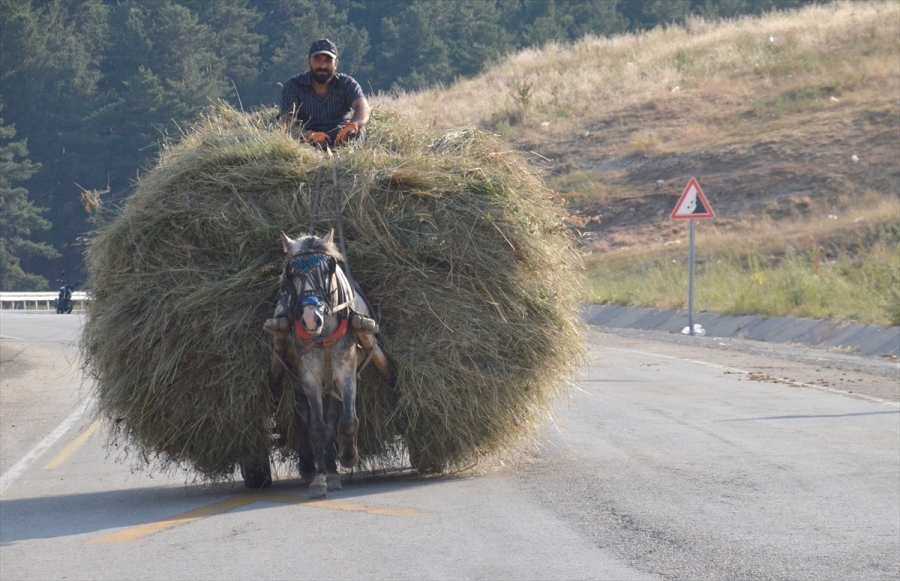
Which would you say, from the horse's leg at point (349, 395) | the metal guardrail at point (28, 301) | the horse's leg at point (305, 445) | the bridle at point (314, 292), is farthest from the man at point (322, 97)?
the metal guardrail at point (28, 301)

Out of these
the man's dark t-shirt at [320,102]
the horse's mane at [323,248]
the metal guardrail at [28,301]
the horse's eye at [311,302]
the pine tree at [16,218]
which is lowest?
the horse's eye at [311,302]

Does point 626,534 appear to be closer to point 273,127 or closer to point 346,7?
point 273,127

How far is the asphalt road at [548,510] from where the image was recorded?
6109 mm

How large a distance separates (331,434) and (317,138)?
226 cm

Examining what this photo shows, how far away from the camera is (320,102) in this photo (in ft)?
30.3

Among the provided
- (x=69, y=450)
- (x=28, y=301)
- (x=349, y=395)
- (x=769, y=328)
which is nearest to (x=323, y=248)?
(x=349, y=395)

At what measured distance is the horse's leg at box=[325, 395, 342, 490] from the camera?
25.3 feet

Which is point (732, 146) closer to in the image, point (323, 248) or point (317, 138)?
point (317, 138)

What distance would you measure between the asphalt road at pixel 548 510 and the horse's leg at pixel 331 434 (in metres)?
0.20

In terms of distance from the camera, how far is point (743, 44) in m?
51.2

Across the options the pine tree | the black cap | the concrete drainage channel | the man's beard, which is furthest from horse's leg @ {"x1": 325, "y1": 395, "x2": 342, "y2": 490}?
the pine tree

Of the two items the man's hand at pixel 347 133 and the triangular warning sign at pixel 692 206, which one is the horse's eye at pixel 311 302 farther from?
the triangular warning sign at pixel 692 206

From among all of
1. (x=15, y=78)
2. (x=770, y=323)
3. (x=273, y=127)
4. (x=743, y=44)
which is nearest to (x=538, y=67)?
(x=743, y=44)

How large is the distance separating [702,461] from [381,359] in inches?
108
